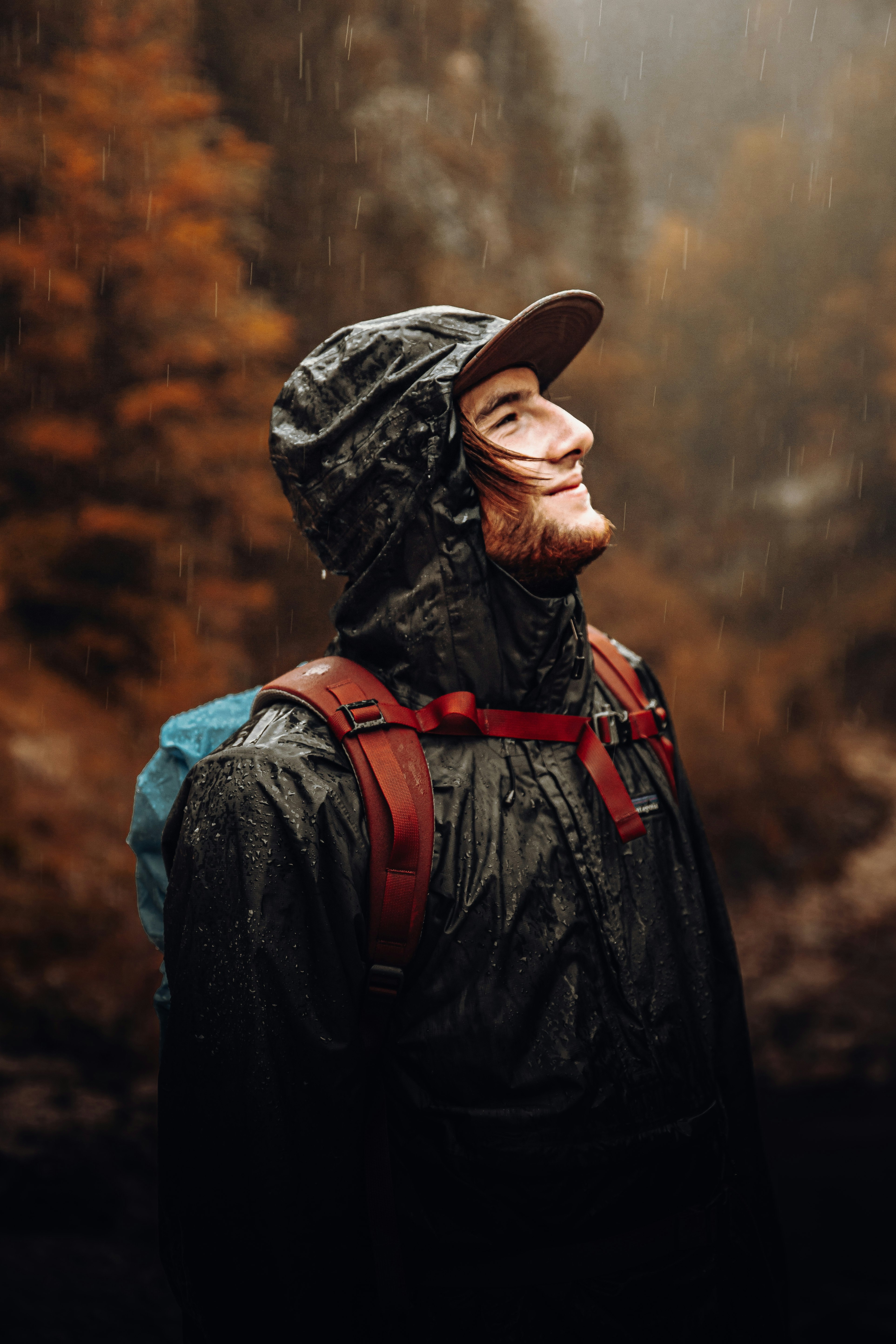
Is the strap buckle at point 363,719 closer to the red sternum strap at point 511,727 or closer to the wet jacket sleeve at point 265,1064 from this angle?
the red sternum strap at point 511,727

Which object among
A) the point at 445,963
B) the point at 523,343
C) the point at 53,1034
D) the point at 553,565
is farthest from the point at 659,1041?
the point at 53,1034

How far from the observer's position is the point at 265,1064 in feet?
3.92

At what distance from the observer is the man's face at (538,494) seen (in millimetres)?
1432

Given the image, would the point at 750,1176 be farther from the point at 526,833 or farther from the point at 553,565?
the point at 553,565

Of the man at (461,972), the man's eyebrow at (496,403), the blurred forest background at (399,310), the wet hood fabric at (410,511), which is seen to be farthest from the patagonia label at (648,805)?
the blurred forest background at (399,310)

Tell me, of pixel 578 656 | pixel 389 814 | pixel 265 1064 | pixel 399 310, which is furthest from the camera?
pixel 399 310

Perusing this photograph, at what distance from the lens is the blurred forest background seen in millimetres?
3828

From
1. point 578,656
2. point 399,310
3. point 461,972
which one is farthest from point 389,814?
point 399,310

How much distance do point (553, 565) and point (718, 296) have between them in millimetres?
5778

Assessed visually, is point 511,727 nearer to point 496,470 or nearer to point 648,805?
point 648,805

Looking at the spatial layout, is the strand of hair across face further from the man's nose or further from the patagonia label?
the patagonia label

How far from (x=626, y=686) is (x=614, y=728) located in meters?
0.17

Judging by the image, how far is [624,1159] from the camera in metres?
1.35

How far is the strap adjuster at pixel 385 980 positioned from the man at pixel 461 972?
0.03 m
